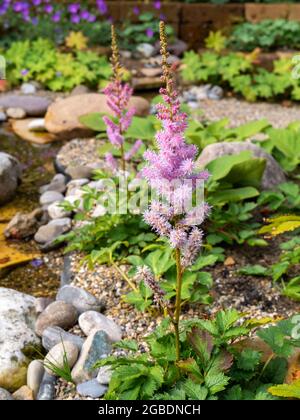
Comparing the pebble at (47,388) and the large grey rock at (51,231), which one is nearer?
the pebble at (47,388)

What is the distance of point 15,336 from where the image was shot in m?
2.91

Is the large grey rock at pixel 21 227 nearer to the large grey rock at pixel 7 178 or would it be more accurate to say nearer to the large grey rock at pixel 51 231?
the large grey rock at pixel 51 231

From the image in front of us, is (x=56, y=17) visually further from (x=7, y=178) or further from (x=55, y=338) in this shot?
(x=55, y=338)

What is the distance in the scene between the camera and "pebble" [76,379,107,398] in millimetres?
2574

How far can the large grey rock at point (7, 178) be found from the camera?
4320 millimetres

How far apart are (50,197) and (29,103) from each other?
1.87 metres

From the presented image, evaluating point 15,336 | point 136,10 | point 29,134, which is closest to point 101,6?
point 136,10

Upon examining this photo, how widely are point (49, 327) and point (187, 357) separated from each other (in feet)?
2.73

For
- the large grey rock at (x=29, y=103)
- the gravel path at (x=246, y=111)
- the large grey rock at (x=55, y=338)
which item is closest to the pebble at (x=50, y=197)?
the large grey rock at (x=55, y=338)

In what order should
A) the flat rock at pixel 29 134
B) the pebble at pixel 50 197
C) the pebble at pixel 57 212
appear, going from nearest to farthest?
the pebble at pixel 57 212, the pebble at pixel 50 197, the flat rock at pixel 29 134

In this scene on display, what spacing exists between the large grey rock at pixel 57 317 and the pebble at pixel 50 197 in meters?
1.35

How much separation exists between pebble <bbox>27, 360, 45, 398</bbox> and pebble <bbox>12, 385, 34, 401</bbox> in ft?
0.05
